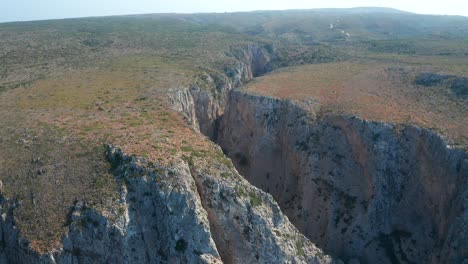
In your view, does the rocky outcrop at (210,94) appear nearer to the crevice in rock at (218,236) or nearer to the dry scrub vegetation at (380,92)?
the dry scrub vegetation at (380,92)

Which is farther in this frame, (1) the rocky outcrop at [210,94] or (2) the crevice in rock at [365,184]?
(1) the rocky outcrop at [210,94]

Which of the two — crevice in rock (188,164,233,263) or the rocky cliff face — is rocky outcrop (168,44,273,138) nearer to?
the rocky cliff face

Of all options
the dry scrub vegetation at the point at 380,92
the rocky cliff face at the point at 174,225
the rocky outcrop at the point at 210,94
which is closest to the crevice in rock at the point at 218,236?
the rocky cliff face at the point at 174,225

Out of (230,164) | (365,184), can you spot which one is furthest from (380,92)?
(230,164)

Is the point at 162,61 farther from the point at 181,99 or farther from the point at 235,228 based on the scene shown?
the point at 235,228

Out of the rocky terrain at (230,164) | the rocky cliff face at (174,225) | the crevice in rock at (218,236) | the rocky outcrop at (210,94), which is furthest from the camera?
the rocky outcrop at (210,94)
